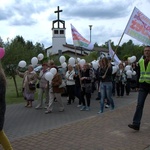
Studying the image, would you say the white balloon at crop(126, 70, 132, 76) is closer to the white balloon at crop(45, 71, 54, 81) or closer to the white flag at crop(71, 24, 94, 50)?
the white flag at crop(71, 24, 94, 50)

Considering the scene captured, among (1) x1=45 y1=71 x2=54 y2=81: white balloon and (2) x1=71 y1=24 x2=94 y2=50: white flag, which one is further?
(2) x1=71 y1=24 x2=94 y2=50: white flag

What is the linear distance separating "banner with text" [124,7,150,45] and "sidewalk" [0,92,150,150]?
2.40m

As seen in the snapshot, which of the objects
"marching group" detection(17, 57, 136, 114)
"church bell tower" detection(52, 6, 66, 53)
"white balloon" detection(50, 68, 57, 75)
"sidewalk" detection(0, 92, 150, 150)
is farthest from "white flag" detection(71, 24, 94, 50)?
"church bell tower" detection(52, 6, 66, 53)

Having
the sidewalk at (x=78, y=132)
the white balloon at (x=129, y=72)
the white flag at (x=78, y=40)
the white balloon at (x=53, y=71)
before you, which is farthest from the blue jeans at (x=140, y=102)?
the white balloon at (x=129, y=72)

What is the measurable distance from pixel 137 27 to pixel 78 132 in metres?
4.27

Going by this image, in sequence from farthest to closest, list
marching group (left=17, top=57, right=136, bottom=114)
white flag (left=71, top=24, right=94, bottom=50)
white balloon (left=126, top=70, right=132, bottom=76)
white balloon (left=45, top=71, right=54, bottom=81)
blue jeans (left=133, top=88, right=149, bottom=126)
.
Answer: white balloon (left=126, top=70, right=132, bottom=76) → white flag (left=71, top=24, right=94, bottom=50) → white balloon (left=45, top=71, right=54, bottom=81) → marching group (left=17, top=57, right=136, bottom=114) → blue jeans (left=133, top=88, right=149, bottom=126)

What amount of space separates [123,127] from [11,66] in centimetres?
1010

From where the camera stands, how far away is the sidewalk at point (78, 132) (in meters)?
6.16

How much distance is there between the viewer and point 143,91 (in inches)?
281

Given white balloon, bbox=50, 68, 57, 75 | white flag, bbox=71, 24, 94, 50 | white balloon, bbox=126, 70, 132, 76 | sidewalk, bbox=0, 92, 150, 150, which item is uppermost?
white flag, bbox=71, 24, 94, 50

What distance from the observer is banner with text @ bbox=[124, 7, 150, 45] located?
973 cm

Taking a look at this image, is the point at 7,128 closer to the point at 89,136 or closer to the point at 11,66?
the point at 89,136

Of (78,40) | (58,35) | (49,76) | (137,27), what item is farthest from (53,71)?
(58,35)

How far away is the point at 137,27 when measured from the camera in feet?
32.1
